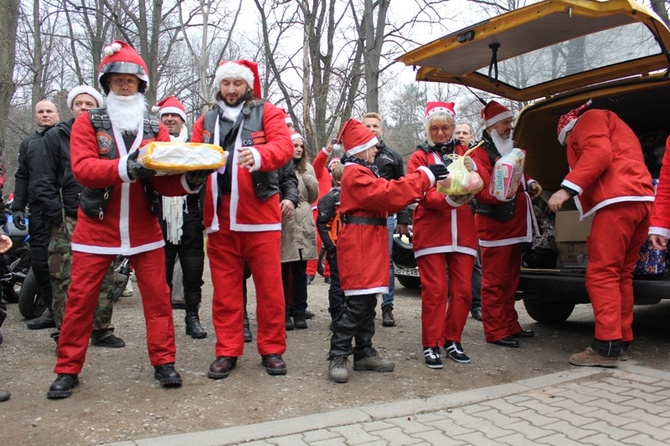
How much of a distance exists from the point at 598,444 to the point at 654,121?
397 centimetres

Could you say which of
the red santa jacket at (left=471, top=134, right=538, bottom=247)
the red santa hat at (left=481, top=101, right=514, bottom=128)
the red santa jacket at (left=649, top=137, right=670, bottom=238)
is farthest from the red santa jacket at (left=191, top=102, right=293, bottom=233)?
the red santa jacket at (left=649, top=137, right=670, bottom=238)

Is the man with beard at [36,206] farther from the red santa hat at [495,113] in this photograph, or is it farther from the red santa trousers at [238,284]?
the red santa hat at [495,113]

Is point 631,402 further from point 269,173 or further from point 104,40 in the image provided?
point 104,40

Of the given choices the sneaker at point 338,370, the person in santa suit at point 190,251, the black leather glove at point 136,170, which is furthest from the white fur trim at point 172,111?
the sneaker at point 338,370

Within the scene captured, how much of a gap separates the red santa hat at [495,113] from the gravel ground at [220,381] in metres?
1.94

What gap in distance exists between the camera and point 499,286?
5.34 meters

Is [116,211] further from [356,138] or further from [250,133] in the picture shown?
[356,138]

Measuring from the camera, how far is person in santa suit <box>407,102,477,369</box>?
4602 mm

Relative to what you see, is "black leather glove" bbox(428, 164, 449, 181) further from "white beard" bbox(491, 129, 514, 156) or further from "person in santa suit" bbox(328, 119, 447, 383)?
"white beard" bbox(491, 129, 514, 156)

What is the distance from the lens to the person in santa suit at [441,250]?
181 inches

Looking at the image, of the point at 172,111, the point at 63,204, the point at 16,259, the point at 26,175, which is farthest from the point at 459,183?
the point at 16,259

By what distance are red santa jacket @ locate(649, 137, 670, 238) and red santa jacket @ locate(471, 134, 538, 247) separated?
3.59ft

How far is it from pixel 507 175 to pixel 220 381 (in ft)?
8.85

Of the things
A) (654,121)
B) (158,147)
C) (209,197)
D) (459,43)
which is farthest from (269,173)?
(654,121)
